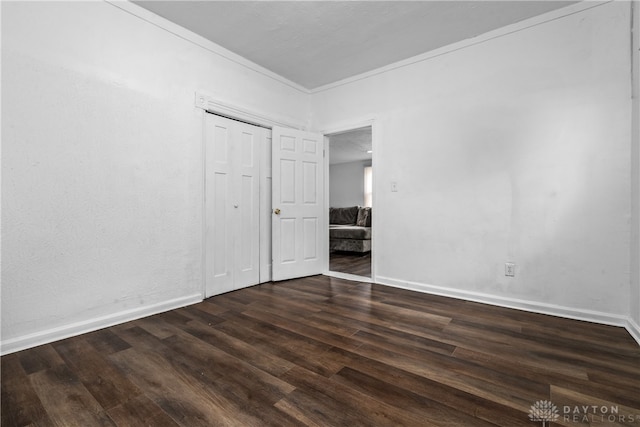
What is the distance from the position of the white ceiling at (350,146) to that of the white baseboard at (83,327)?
3.93m

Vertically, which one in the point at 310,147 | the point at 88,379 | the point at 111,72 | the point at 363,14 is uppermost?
the point at 363,14

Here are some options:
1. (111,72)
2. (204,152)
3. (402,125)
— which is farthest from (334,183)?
(111,72)

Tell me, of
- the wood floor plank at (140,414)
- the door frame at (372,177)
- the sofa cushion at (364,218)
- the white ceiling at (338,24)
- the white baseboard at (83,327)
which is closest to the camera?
the wood floor plank at (140,414)

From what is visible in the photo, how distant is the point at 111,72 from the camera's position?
7.70 feet

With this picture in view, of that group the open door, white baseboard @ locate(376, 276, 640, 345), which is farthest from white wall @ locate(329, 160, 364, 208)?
white baseboard @ locate(376, 276, 640, 345)

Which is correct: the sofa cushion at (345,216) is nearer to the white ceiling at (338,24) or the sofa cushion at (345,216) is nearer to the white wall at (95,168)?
the white ceiling at (338,24)

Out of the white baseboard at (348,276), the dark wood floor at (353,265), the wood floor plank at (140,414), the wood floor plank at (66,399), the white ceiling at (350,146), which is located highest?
the white ceiling at (350,146)

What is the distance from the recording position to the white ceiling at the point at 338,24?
2.49 m

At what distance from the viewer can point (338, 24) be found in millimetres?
2740

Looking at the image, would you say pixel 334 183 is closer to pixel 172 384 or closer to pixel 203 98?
pixel 203 98

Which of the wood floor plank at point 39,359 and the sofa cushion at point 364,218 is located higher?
the sofa cushion at point 364,218

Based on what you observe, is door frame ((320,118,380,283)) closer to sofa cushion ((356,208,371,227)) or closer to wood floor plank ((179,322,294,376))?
wood floor plank ((179,322,294,376))

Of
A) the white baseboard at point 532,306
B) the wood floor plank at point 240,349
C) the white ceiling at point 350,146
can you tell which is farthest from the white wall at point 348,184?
the wood floor plank at point 240,349

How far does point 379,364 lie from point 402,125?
263cm
